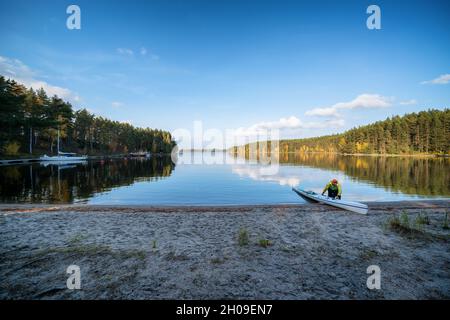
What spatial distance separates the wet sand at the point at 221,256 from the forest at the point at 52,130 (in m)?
63.7

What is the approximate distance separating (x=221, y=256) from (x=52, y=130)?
3968 inches

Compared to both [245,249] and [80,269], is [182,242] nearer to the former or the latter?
[245,249]

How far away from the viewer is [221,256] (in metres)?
7.39

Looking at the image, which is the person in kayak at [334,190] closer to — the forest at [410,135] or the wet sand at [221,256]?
the wet sand at [221,256]

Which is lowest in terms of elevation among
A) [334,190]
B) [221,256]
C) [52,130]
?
[221,256]

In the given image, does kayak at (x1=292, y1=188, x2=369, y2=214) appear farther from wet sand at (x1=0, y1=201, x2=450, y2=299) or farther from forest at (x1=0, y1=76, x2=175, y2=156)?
forest at (x1=0, y1=76, x2=175, y2=156)

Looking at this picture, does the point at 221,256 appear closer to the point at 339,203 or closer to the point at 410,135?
the point at 339,203

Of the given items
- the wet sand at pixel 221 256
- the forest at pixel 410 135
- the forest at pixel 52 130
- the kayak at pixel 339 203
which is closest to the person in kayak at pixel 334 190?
the kayak at pixel 339 203

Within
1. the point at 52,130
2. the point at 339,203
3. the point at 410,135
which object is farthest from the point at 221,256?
the point at 410,135

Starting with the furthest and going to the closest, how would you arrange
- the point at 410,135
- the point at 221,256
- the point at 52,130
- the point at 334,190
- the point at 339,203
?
the point at 410,135 → the point at 52,130 → the point at 334,190 → the point at 339,203 → the point at 221,256

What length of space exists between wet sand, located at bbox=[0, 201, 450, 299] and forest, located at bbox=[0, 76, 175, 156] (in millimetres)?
63672

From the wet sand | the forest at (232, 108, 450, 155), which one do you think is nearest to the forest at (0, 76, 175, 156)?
the wet sand

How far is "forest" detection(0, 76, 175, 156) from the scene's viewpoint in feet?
184
